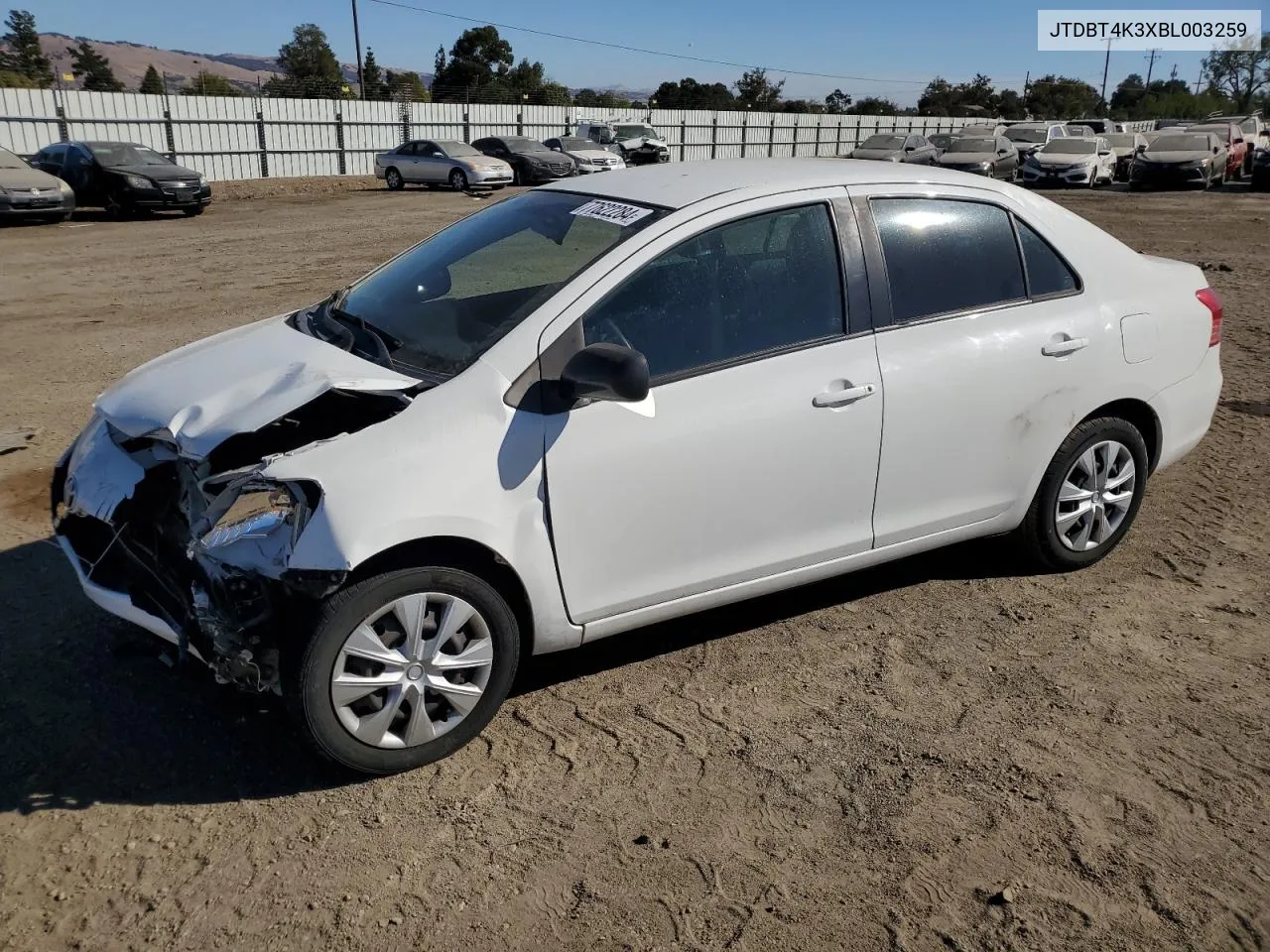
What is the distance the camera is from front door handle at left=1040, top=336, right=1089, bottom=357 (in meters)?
4.31

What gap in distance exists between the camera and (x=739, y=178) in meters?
4.07

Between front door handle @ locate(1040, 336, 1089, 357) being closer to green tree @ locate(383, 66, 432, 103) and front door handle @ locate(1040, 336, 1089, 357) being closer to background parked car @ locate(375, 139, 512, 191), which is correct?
background parked car @ locate(375, 139, 512, 191)

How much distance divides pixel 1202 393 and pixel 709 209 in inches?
108

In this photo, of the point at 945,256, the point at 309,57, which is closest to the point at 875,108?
the point at 309,57

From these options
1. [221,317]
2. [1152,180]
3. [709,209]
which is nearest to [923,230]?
[709,209]

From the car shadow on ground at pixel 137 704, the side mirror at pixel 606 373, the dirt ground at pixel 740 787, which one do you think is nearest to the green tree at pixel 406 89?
the car shadow on ground at pixel 137 704

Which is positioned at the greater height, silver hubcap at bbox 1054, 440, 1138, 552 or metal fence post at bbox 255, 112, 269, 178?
metal fence post at bbox 255, 112, 269, 178

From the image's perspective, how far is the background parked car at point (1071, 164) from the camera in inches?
1131

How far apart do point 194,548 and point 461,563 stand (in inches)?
31.3

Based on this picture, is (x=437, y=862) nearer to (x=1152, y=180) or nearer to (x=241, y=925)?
(x=241, y=925)

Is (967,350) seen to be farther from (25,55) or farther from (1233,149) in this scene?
(25,55)

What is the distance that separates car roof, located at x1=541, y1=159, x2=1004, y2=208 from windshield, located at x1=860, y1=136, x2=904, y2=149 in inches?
1176

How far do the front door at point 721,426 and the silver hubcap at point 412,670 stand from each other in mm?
386

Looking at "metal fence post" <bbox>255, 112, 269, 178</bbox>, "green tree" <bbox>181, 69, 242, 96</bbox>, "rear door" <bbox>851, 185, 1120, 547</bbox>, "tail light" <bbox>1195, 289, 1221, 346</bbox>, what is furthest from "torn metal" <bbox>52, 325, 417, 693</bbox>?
"green tree" <bbox>181, 69, 242, 96</bbox>
